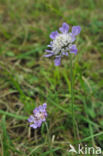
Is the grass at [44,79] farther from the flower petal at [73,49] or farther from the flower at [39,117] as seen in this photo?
the flower petal at [73,49]

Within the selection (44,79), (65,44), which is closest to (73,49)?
(65,44)

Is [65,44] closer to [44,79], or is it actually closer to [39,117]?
[39,117]

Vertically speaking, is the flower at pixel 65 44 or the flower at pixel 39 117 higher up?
the flower at pixel 65 44

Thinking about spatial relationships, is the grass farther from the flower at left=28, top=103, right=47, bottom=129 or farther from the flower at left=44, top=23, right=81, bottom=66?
the flower at left=44, top=23, right=81, bottom=66

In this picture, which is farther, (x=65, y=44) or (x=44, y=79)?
(x=44, y=79)

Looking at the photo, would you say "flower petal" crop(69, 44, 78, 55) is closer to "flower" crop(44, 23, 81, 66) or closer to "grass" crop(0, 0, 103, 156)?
"flower" crop(44, 23, 81, 66)

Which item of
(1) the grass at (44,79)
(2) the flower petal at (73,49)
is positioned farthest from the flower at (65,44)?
(1) the grass at (44,79)

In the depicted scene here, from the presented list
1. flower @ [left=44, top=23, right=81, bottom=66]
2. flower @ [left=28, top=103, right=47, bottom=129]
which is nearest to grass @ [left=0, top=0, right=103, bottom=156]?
flower @ [left=28, top=103, right=47, bottom=129]

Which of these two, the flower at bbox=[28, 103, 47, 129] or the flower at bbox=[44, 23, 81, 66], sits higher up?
the flower at bbox=[44, 23, 81, 66]

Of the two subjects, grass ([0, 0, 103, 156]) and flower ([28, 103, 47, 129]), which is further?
grass ([0, 0, 103, 156])

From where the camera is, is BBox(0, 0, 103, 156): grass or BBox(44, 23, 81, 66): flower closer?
BBox(44, 23, 81, 66): flower
